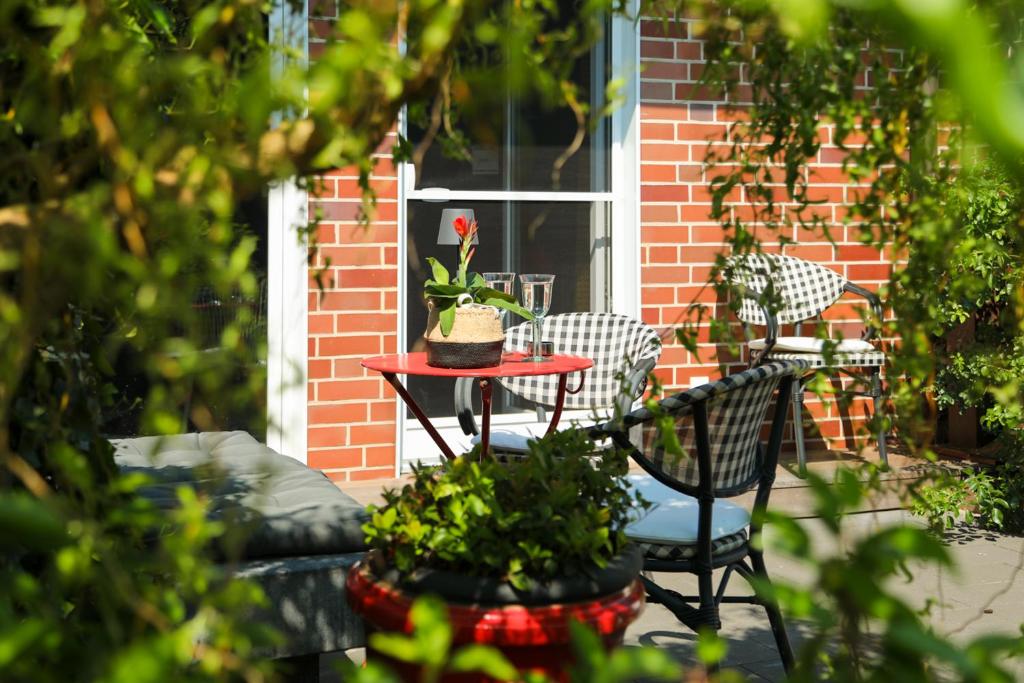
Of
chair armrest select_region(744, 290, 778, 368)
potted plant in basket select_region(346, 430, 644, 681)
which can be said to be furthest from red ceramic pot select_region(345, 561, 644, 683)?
chair armrest select_region(744, 290, 778, 368)

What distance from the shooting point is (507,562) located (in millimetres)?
1853

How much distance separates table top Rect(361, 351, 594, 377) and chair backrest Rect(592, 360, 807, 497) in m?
1.13

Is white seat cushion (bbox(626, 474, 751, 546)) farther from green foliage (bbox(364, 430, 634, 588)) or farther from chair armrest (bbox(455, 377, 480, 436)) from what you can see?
chair armrest (bbox(455, 377, 480, 436))

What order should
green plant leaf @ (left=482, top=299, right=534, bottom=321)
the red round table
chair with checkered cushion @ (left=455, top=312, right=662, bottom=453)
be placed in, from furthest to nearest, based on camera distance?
chair with checkered cushion @ (left=455, top=312, right=662, bottom=453)
green plant leaf @ (left=482, top=299, right=534, bottom=321)
the red round table

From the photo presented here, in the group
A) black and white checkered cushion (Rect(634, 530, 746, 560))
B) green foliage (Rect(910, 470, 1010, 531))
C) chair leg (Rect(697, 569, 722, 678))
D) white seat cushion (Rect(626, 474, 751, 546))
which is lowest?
green foliage (Rect(910, 470, 1010, 531))

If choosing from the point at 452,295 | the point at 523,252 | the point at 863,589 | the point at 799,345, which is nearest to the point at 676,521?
the point at 452,295

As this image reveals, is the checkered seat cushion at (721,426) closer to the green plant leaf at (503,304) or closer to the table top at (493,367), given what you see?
the table top at (493,367)

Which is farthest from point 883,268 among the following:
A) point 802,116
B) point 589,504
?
point 802,116

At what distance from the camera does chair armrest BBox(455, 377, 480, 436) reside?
4285mm

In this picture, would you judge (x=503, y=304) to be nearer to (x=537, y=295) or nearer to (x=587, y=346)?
(x=537, y=295)

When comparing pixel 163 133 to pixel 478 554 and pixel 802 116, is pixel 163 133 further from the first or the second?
pixel 478 554

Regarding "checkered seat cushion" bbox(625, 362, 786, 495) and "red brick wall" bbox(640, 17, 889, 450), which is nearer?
"checkered seat cushion" bbox(625, 362, 786, 495)

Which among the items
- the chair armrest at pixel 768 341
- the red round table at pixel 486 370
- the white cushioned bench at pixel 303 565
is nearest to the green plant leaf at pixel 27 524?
the white cushioned bench at pixel 303 565

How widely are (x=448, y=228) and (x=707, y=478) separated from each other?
327cm
